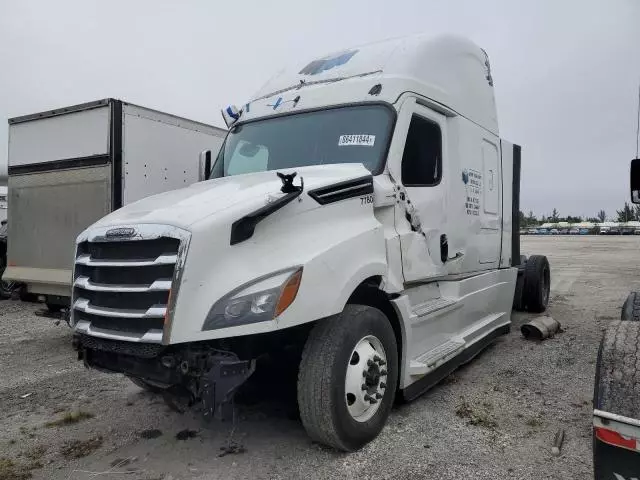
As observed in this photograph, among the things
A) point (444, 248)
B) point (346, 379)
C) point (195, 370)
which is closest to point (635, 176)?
point (444, 248)

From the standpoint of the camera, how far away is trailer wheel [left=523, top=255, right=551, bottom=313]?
8.93 m

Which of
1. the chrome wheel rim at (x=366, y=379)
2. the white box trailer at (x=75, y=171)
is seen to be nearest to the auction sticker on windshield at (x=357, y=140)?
the chrome wheel rim at (x=366, y=379)

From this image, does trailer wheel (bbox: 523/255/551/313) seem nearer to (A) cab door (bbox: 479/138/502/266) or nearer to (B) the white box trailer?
(A) cab door (bbox: 479/138/502/266)

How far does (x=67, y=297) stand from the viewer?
6.58 meters

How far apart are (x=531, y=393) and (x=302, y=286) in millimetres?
2947

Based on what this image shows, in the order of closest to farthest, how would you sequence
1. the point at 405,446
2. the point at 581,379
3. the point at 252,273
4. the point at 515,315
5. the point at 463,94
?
the point at 252,273 → the point at 405,446 → the point at 581,379 → the point at 463,94 → the point at 515,315

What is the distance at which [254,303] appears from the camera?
3.12 metres

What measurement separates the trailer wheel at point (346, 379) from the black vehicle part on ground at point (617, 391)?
5.35 feet

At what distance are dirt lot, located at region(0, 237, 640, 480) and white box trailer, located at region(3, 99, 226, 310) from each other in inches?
57.0

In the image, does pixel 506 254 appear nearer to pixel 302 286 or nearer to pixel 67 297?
pixel 302 286

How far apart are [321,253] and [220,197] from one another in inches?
32.9

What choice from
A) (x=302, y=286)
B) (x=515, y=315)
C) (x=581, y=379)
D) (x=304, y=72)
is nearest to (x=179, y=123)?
(x=304, y=72)

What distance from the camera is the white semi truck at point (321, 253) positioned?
3.20m

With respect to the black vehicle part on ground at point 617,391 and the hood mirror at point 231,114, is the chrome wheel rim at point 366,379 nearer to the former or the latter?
the black vehicle part on ground at point 617,391
